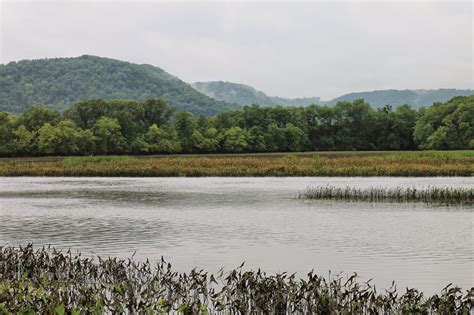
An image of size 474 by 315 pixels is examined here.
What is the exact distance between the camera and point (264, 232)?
26828mm

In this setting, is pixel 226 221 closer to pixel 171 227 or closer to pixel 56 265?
pixel 171 227

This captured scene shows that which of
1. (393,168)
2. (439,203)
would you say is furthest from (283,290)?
(393,168)

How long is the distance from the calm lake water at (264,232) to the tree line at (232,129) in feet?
271

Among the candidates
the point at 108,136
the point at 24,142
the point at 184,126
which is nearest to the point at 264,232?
the point at 24,142

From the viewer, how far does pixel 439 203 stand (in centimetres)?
3741

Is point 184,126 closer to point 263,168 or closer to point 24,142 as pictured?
point 24,142

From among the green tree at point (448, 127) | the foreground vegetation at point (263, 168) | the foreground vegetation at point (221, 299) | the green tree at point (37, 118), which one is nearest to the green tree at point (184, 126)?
the green tree at point (37, 118)

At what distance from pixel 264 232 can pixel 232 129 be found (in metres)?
118

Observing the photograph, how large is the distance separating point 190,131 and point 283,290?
134 metres

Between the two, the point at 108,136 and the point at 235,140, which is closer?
the point at 108,136

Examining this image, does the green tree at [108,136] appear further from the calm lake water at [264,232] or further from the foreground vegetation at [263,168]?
the calm lake water at [264,232]

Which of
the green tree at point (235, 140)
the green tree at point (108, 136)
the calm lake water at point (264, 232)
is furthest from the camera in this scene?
the green tree at point (235, 140)

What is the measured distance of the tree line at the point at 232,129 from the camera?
12250 centimetres

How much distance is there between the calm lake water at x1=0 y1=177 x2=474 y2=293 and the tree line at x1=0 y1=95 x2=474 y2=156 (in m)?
82.6
